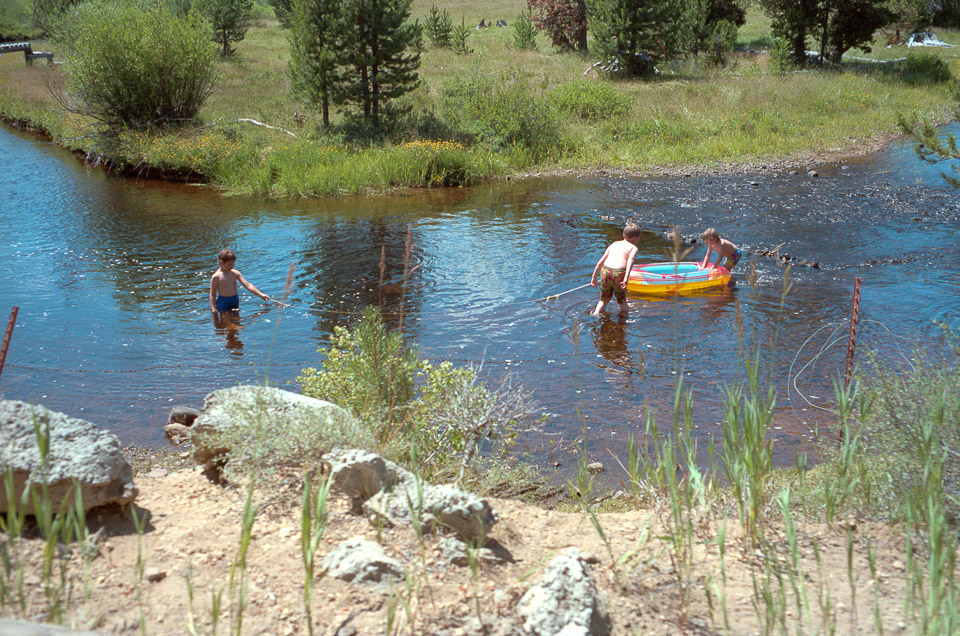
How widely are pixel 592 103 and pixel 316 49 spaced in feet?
29.7

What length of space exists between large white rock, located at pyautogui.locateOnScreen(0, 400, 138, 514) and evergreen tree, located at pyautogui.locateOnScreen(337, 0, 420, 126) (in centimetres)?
2029

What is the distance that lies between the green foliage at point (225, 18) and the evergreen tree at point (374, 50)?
19.0m

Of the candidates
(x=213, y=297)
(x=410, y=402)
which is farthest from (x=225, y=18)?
(x=410, y=402)

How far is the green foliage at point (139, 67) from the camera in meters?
24.0

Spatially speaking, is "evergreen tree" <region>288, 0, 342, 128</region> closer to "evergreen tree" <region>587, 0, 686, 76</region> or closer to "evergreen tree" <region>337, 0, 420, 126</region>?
"evergreen tree" <region>337, 0, 420, 126</region>

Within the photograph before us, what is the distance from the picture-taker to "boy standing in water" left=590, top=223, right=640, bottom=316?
11.3m

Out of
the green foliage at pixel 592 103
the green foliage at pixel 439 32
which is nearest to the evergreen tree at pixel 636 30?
the green foliage at pixel 592 103

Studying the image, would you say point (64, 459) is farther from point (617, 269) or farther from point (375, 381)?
point (617, 269)

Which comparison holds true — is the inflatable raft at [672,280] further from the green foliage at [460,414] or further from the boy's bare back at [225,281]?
the green foliage at [460,414]

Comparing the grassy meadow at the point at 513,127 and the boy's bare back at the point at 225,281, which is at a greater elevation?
the grassy meadow at the point at 513,127

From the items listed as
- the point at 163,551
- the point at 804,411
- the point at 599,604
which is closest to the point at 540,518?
the point at 599,604

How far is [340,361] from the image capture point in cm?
674

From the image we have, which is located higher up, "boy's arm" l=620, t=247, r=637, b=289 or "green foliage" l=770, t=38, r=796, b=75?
"green foliage" l=770, t=38, r=796, b=75

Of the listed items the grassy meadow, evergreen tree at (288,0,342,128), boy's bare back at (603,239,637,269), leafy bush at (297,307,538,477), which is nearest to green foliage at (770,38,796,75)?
the grassy meadow
